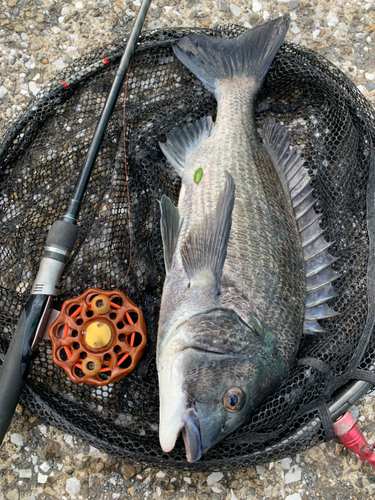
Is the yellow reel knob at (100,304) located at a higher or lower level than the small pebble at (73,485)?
higher

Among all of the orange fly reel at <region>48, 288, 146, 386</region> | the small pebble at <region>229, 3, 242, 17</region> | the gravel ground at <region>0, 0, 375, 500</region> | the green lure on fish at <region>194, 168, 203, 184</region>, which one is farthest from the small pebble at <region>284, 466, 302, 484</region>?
the small pebble at <region>229, 3, 242, 17</region>

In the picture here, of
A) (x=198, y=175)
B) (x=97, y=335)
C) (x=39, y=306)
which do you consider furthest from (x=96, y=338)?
(x=198, y=175)

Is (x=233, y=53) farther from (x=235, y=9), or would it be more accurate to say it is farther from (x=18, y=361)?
(x=18, y=361)

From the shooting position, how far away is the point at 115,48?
275cm

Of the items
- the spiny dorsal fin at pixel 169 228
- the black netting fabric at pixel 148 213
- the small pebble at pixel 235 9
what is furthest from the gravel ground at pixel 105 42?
the spiny dorsal fin at pixel 169 228

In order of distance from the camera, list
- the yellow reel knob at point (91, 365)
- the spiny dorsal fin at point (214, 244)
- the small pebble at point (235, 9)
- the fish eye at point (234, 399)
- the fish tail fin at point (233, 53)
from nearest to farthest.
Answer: the fish eye at point (234, 399) < the spiny dorsal fin at point (214, 244) < the yellow reel knob at point (91, 365) < the fish tail fin at point (233, 53) < the small pebble at point (235, 9)

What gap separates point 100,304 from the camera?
2.22m

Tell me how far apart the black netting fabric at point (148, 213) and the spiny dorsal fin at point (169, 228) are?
0.29 metres

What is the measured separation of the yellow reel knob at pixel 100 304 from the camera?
2.22 metres

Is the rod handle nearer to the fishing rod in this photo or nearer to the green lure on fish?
the fishing rod

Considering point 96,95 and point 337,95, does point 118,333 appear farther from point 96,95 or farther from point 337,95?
point 337,95

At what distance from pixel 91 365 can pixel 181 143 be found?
56.8 inches

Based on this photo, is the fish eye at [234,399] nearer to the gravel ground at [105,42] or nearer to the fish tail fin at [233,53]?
the gravel ground at [105,42]

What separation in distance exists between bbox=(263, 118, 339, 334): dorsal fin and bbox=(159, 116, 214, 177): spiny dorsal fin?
1.38 ft
